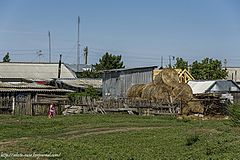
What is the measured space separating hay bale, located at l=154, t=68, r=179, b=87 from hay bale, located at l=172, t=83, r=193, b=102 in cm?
165

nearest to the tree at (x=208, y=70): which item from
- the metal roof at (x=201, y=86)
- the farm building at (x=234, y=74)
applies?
the farm building at (x=234, y=74)

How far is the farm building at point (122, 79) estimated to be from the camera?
53.6 m

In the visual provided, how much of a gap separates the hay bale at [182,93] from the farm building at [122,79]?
870 centimetres

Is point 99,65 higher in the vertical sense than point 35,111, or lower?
higher

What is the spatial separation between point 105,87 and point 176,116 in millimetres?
19293

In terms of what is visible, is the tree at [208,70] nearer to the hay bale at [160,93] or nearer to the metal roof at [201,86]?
the metal roof at [201,86]

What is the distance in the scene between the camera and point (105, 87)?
189 feet

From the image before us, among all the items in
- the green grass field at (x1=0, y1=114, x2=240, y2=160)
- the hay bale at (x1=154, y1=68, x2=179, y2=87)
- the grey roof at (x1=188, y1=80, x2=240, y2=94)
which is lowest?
the green grass field at (x1=0, y1=114, x2=240, y2=160)

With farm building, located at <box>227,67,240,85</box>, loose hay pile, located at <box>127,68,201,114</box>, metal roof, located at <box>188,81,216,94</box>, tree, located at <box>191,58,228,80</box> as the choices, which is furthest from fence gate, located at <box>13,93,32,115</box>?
farm building, located at <box>227,67,240,85</box>

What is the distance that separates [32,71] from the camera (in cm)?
7975

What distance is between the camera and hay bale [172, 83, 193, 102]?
4238 cm

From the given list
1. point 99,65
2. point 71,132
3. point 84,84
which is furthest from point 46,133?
point 99,65

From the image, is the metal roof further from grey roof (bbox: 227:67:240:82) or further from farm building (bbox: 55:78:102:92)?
grey roof (bbox: 227:67:240:82)

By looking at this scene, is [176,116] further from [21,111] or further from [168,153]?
[168,153]
